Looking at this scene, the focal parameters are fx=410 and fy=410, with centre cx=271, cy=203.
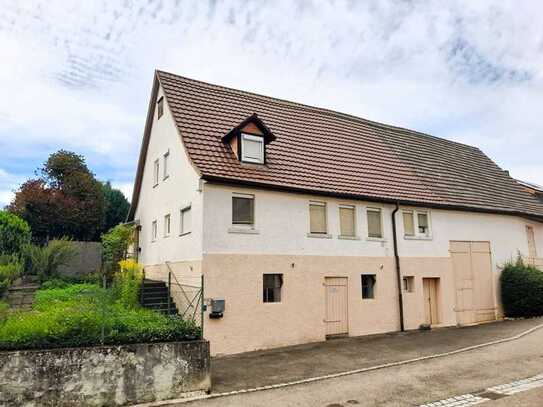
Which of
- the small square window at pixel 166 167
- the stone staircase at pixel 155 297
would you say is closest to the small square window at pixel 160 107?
the small square window at pixel 166 167

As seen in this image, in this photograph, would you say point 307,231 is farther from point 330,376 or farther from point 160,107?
point 160,107

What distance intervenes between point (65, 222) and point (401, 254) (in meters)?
22.8

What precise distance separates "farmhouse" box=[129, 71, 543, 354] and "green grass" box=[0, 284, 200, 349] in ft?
9.15

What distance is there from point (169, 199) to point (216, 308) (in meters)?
6.08

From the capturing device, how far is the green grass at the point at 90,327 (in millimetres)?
8242

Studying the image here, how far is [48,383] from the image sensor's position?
26.0 ft

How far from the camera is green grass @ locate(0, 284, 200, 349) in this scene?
8.24 m

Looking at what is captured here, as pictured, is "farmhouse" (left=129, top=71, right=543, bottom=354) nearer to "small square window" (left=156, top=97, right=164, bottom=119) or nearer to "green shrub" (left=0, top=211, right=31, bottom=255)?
"small square window" (left=156, top=97, right=164, bottom=119)

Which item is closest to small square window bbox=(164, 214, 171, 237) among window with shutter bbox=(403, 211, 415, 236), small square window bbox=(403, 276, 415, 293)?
window with shutter bbox=(403, 211, 415, 236)

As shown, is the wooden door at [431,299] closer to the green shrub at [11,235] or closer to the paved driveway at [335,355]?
the paved driveway at [335,355]

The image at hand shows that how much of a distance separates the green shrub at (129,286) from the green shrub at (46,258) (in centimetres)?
472

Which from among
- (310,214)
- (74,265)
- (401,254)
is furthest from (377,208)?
(74,265)

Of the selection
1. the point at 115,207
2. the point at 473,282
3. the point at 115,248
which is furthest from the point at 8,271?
the point at 115,207

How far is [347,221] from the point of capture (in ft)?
55.4
